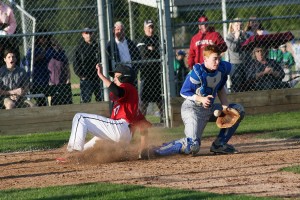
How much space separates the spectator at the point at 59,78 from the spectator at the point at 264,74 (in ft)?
10.5

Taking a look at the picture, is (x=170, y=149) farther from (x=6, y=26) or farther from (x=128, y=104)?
(x=6, y=26)

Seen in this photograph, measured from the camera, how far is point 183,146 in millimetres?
9555

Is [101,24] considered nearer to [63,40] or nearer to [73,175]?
[73,175]

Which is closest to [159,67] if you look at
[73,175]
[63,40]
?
[73,175]

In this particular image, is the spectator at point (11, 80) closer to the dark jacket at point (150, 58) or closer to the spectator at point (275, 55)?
the dark jacket at point (150, 58)

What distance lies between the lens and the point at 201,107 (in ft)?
31.8

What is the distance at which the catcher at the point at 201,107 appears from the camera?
31.2ft

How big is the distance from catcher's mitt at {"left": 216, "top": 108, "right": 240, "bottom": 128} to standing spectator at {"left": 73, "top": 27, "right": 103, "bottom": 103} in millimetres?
4003

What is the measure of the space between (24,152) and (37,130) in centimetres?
180

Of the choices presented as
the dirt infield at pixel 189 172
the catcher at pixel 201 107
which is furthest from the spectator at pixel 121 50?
the catcher at pixel 201 107

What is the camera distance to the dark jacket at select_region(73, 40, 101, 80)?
13.4 meters

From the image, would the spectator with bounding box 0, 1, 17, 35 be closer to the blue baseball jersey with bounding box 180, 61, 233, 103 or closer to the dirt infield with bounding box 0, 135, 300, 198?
the dirt infield with bounding box 0, 135, 300, 198

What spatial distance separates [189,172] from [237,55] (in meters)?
6.18

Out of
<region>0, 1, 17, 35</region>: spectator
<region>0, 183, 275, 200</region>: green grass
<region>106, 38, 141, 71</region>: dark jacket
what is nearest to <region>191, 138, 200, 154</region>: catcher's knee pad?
<region>0, 183, 275, 200</region>: green grass
